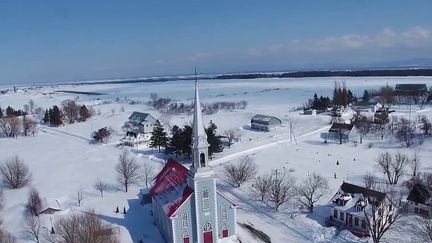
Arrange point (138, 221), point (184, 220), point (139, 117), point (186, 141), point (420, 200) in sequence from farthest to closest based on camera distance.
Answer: point (139, 117) → point (186, 141) → point (138, 221) → point (420, 200) → point (184, 220)

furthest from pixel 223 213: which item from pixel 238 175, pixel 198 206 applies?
pixel 238 175

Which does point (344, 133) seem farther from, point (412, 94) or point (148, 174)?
point (412, 94)

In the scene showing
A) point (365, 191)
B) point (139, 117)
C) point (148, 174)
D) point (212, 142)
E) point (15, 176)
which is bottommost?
point (148, 174)

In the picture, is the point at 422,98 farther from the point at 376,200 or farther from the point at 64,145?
the point at 64,145

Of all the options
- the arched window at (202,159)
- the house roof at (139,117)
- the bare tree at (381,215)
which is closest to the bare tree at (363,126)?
the bare tree at (381,215)

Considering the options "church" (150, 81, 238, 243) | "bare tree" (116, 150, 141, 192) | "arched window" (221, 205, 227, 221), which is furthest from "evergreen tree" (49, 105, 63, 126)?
"arched window" (221, 205, 227, 221)

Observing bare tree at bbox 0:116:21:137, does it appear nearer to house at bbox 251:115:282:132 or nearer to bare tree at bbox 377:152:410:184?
house at bbox 251:115:282:132
